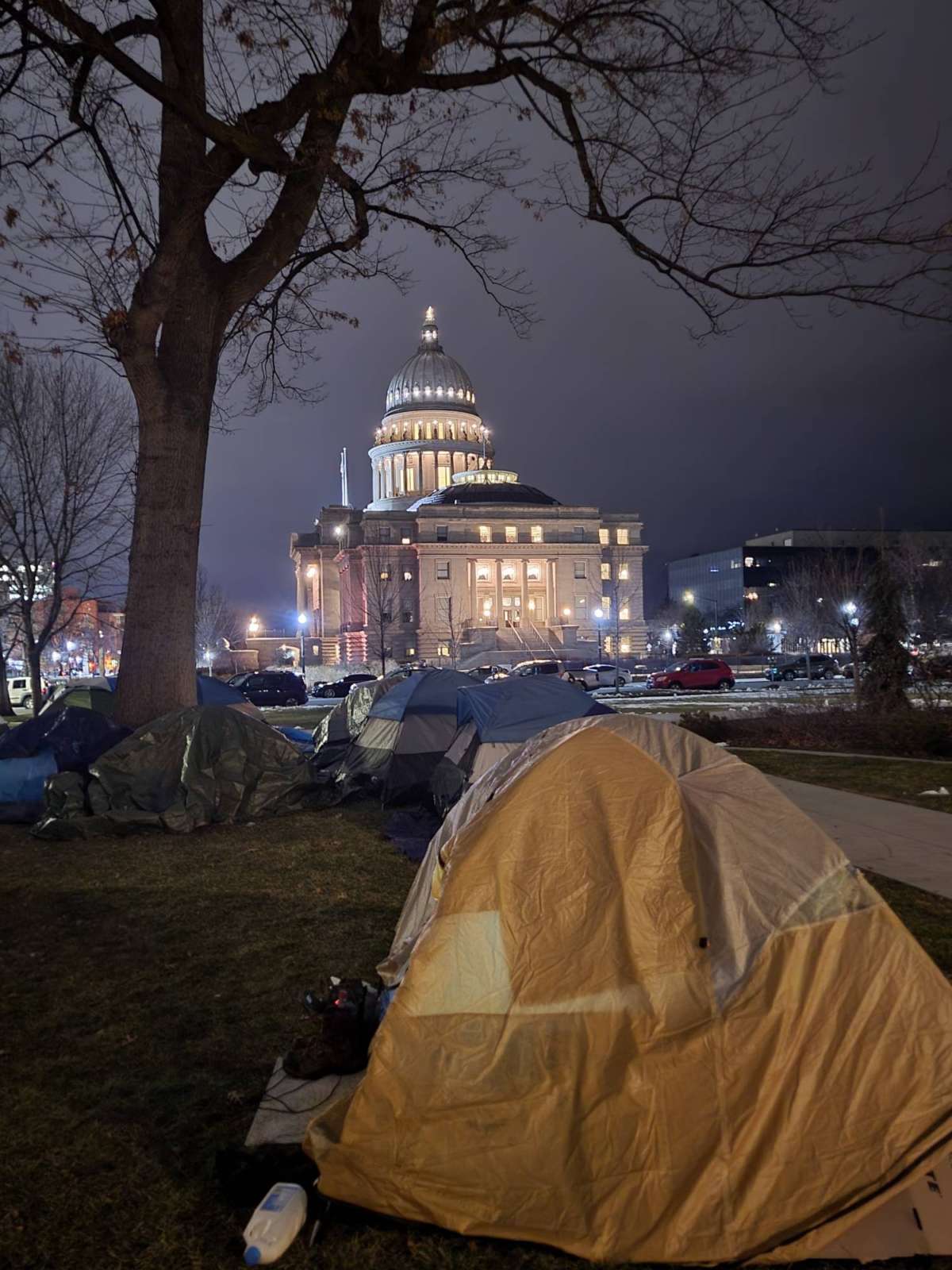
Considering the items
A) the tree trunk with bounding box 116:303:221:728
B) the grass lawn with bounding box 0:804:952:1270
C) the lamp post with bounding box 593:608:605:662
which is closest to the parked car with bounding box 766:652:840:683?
the lamp post with bounding box 593:608:605:662

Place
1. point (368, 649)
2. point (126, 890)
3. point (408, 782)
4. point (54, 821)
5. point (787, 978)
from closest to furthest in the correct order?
point (787, 978)
point (126, 890)
point (54, 821)
point (408, 782)
point (368, 649)

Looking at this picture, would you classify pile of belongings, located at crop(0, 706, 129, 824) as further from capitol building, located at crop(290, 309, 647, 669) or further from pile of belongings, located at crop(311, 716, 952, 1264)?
capitol building, located at crop(290, 309, 647, 669)

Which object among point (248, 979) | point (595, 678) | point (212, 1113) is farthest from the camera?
point (595, 678)

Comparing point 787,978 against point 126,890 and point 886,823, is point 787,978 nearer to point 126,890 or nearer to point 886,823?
point 126,890

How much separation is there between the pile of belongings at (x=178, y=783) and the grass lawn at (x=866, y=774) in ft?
22.4

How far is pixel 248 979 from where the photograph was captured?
19.0 ft

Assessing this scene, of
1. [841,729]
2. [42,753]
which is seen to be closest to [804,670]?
[841,729]

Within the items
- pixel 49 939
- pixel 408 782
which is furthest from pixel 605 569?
pixel 49 939

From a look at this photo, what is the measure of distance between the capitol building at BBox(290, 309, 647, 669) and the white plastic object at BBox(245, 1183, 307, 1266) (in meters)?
74.4

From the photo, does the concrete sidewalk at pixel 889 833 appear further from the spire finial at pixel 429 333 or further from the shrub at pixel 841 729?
the spire finial at pixel 429 333

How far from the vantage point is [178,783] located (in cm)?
1100

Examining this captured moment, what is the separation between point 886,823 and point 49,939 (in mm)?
8608

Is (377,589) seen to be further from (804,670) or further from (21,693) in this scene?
(804,670)

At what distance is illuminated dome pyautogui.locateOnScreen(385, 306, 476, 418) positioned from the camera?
109 metres
